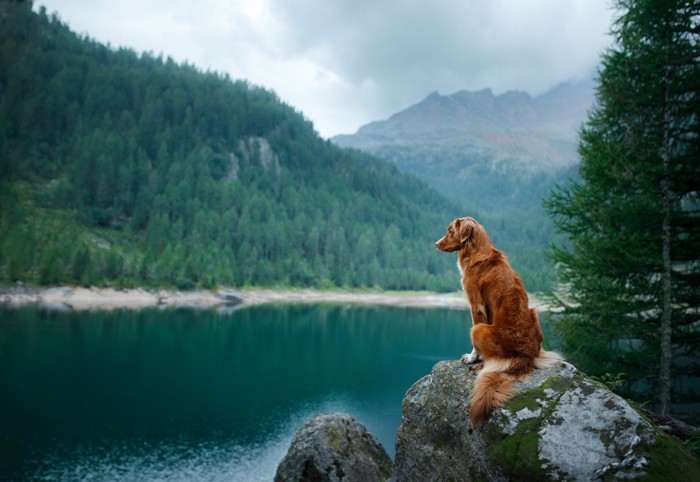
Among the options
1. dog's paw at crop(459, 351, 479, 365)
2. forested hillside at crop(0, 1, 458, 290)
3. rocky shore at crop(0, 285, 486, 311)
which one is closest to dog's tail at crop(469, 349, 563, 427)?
dog's paw at crop(459, 351, 479, 365)

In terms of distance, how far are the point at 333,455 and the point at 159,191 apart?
136472mm

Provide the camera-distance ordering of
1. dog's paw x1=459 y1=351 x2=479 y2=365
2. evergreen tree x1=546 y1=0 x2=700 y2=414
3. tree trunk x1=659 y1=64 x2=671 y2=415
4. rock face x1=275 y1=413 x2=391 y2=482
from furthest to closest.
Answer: rock face x1=275 y1=413 x2=391 y2=482, evergreen tree x1=546 y1=0 x2=700 y2=414, tree trunk x1=659 y1=64 x2=671 y2=415, dog's paw x1=459 y1=351 x2=479 y2=365

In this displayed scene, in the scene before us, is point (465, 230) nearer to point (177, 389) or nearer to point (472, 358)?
point (472, 358)

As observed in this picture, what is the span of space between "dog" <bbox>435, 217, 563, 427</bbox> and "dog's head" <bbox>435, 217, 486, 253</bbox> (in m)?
0.06

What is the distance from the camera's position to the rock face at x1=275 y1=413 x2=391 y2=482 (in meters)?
11.1

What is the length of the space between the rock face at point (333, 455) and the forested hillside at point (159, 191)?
237ft

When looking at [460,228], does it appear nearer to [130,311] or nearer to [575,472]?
[575,472]

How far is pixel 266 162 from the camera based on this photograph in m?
187

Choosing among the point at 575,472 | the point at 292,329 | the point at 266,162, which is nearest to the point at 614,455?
the point at 575,472

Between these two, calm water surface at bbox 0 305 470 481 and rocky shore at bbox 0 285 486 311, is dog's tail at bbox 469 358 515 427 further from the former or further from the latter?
rocky shore at bbox 0 285 486 311

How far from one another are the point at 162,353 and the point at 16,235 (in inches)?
1842

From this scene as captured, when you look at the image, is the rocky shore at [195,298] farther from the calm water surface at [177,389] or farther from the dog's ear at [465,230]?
the dog's ear at [465,230]

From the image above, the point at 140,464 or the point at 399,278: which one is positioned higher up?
the point at 399,278

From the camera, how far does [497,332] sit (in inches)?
208
